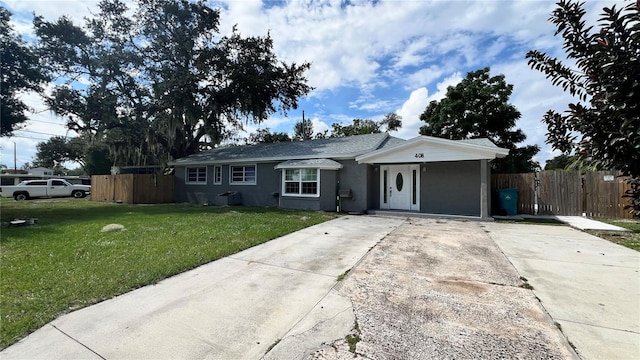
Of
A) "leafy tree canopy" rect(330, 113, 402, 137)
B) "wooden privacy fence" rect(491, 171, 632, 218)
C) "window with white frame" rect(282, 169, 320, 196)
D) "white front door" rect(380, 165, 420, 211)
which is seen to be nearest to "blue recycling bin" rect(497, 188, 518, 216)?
"wooden privacy fence" rect(491, 171, 632, 218)

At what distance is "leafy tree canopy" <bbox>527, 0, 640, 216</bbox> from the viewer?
3553 mm

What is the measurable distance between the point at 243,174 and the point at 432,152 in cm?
1079

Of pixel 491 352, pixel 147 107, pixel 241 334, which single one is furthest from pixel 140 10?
pixel 491 352

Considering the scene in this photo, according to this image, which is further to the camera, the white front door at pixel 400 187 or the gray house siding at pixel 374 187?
the gray house siding at pixel 374 187

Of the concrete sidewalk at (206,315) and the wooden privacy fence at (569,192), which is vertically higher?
the wooden privacy fence at (569,192)

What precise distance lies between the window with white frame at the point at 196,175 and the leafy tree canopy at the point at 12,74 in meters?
8.35

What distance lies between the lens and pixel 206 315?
3.31 meters

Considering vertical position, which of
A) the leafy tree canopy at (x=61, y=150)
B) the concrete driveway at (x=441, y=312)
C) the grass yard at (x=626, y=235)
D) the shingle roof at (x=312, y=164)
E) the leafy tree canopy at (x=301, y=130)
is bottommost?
the concrete driveway at (x=441, y=312)

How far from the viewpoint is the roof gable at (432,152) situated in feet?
34.0

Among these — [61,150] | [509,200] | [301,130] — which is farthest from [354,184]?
[61,150]

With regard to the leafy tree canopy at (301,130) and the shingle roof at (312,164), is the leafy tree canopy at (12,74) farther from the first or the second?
the leafy tree canopy at (301,130)

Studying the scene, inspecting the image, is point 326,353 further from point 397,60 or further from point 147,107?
point 147,107

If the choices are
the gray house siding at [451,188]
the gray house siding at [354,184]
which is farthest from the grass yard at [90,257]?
the gray house siding at [451,188]

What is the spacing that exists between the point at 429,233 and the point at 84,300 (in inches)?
293
